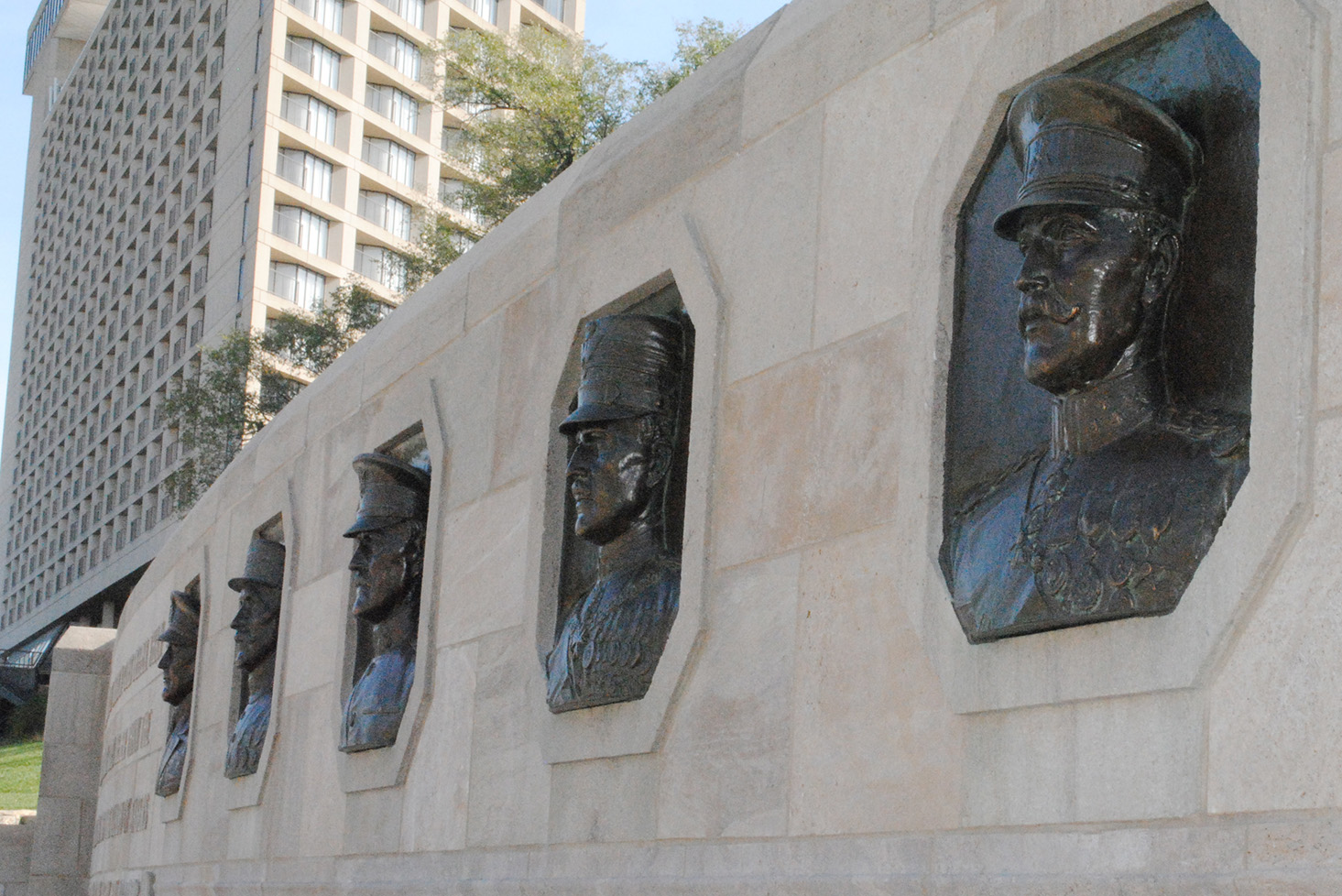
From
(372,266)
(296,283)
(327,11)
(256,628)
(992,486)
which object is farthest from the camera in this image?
(372,266)

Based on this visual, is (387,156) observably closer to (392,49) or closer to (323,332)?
(392,49)

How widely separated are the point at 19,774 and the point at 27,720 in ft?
50.8

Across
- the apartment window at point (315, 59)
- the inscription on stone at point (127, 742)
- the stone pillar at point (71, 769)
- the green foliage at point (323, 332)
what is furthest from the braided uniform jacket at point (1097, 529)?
the apartment window at point (315, 59)

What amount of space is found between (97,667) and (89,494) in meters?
42.2

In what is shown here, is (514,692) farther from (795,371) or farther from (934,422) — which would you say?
(934,422)

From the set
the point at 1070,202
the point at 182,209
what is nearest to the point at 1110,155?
the point at 1070,202

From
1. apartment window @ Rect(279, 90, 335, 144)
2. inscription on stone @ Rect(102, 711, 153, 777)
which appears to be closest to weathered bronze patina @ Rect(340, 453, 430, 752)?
inscription on stone @ Rect(102, 711, 153, 777)

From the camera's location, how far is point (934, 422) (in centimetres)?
513

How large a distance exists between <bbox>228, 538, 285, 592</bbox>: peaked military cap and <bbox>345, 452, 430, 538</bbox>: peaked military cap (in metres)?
2.52

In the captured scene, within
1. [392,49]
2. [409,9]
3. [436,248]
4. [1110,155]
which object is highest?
[409,9]

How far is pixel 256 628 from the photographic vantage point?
1136cm

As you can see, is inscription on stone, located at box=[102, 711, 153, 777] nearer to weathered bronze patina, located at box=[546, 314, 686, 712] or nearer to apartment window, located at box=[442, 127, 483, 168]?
weathered bronze patina, located at box=[546, 314, 686, 712]

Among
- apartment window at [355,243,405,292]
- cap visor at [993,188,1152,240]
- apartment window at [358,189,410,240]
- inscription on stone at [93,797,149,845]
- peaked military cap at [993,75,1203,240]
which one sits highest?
apartment window at [358,189,410,240]

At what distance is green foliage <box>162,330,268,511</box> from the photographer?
37.4 meters
